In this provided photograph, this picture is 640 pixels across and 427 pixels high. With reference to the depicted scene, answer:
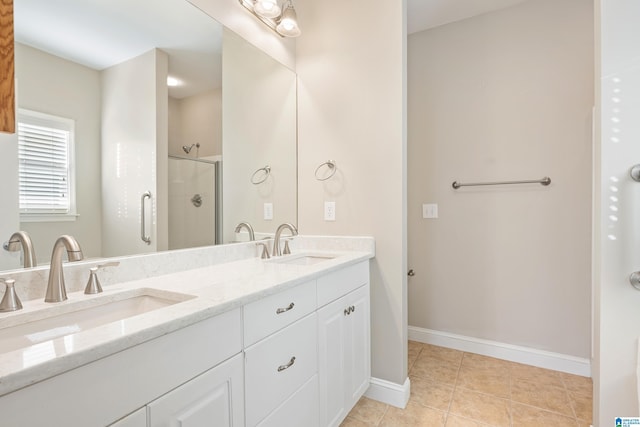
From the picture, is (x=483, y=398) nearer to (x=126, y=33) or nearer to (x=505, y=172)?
(x=505, y=172)

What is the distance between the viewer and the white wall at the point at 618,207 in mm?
1140

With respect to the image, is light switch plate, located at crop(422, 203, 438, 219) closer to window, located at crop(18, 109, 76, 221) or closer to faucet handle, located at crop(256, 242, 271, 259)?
faucet handle, located at crop(256, 242, 271, 259)

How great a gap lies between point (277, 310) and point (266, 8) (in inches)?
65.7

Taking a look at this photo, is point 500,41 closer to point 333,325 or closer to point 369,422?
point 333,325

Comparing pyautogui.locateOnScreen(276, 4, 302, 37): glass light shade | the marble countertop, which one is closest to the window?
the marble countertop

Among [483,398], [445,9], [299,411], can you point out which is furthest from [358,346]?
[445,9]

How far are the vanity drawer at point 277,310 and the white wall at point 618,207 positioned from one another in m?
1.18

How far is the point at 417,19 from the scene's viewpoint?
240 centimetres

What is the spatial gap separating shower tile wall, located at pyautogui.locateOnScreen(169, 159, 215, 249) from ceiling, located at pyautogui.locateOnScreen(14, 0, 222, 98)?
1.16 ft

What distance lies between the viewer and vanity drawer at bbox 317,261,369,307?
1.35 m

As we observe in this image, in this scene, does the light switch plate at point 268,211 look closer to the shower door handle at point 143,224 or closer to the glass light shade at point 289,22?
the shower door handle at point 143,224

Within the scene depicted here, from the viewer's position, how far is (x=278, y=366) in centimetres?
106

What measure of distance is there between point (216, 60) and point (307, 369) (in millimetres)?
1574

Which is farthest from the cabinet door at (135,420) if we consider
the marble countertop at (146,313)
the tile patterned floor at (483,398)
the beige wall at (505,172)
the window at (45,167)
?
the beige wall at (505,172)
